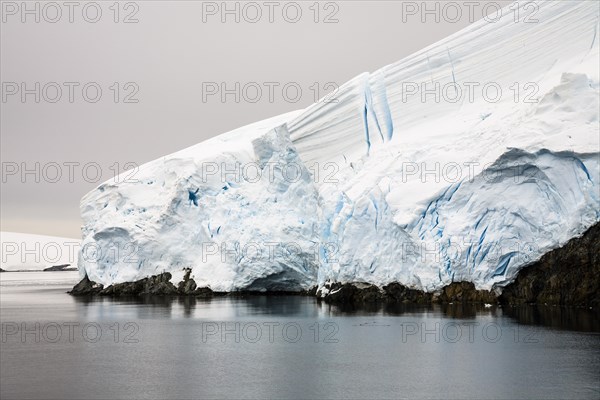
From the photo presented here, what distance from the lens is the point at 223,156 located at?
29.8 metres

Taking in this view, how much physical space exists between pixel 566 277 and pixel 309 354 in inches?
328

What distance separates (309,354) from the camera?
1339 centimetres

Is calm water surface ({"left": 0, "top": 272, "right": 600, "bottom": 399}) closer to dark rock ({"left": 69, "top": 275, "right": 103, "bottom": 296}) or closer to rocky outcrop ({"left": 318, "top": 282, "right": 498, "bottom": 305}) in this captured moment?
rocky outcrop ({"left": 318, "top": 282, "right": 498, "bottom": 305})

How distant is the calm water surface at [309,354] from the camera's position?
34.1ft

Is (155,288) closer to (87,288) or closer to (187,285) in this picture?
(187,285)

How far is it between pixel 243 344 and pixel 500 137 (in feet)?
33.1

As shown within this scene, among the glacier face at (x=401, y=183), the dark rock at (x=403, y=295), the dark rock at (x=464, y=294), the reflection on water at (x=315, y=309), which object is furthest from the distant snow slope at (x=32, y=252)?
the dark rock at (x=464, y=294)

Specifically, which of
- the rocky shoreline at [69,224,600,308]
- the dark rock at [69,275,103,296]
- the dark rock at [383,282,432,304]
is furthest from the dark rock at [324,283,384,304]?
the dark rock at [69,275,103,296]

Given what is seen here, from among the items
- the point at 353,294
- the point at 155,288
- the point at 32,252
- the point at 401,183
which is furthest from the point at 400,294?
the point at 32,252

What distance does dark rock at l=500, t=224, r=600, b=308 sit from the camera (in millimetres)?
18266

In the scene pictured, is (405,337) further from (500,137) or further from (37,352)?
(500,137)

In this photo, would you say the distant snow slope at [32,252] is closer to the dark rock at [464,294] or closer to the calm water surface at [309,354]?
the calm water surface at [309,354]

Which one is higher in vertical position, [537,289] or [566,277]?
[566,277]

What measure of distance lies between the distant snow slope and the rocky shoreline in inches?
1793
